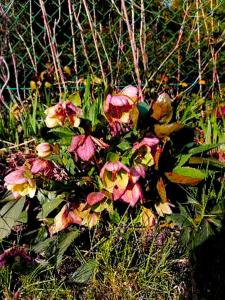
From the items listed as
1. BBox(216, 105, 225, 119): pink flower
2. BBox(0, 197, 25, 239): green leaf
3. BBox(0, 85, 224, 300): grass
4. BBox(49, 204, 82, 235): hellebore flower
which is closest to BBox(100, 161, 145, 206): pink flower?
BBox(0, 85, 224, 300): grass

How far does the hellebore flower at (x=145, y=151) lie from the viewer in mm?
2059

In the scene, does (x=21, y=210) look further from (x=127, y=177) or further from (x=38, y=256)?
(x=127, y=177)

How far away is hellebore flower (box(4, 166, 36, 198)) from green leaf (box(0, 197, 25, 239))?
0.41 ft

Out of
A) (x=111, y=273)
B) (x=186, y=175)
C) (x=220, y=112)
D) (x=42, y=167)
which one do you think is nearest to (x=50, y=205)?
(x=42, y=167)

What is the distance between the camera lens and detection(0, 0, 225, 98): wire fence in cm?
313

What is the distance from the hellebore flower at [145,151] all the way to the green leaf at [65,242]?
386 millimetres

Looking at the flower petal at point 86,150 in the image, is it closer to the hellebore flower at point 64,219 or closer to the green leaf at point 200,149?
the hellebore flower at point 64,219

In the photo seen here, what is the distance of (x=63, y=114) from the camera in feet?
6.72

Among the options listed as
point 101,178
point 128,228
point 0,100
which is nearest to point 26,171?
point 101,178

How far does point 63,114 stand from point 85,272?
575 mm

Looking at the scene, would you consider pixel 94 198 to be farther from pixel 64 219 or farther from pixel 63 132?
pixel 63 132

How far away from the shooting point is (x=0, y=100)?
3.25 metres

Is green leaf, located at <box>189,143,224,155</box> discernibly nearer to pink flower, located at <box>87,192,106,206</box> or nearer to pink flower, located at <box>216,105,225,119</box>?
pink flower, located at <box>87,192,106,206</box>

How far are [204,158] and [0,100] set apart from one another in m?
1.45
